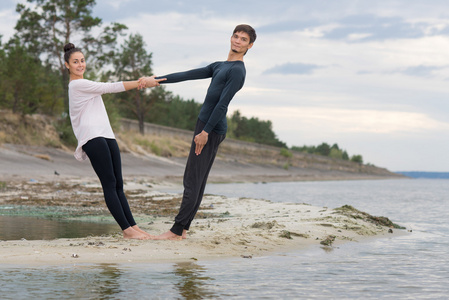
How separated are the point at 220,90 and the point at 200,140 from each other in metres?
0.60

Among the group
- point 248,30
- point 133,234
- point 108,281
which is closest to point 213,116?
point 248,30

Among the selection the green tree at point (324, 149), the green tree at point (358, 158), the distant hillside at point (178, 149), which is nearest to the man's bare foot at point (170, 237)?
the distant hillside at point (178, 149)

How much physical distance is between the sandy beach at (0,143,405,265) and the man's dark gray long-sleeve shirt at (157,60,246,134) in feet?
4.55

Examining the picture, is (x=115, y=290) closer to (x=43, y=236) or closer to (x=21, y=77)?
(x=43, y=236)

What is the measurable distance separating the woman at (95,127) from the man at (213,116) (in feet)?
1.68

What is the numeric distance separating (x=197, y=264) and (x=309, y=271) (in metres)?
1.08

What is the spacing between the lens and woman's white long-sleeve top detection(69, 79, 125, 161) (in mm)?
6531

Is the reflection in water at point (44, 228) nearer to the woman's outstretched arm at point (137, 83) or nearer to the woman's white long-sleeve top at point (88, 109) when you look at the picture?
the woman's white long-sleeve top at point (88, 109)

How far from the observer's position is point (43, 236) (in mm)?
7410

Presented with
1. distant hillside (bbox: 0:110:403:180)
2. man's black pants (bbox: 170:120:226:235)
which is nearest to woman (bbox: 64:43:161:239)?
man's black pants (bbox: 170:120:226:235)

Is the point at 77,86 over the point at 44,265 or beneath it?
over

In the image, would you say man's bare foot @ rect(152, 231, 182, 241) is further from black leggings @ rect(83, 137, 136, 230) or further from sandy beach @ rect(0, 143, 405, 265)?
black leggings @ rect(83, 137, 136, 230)

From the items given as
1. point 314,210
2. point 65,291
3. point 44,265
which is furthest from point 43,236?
point 314,210

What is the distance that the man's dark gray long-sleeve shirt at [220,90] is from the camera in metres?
6.32
